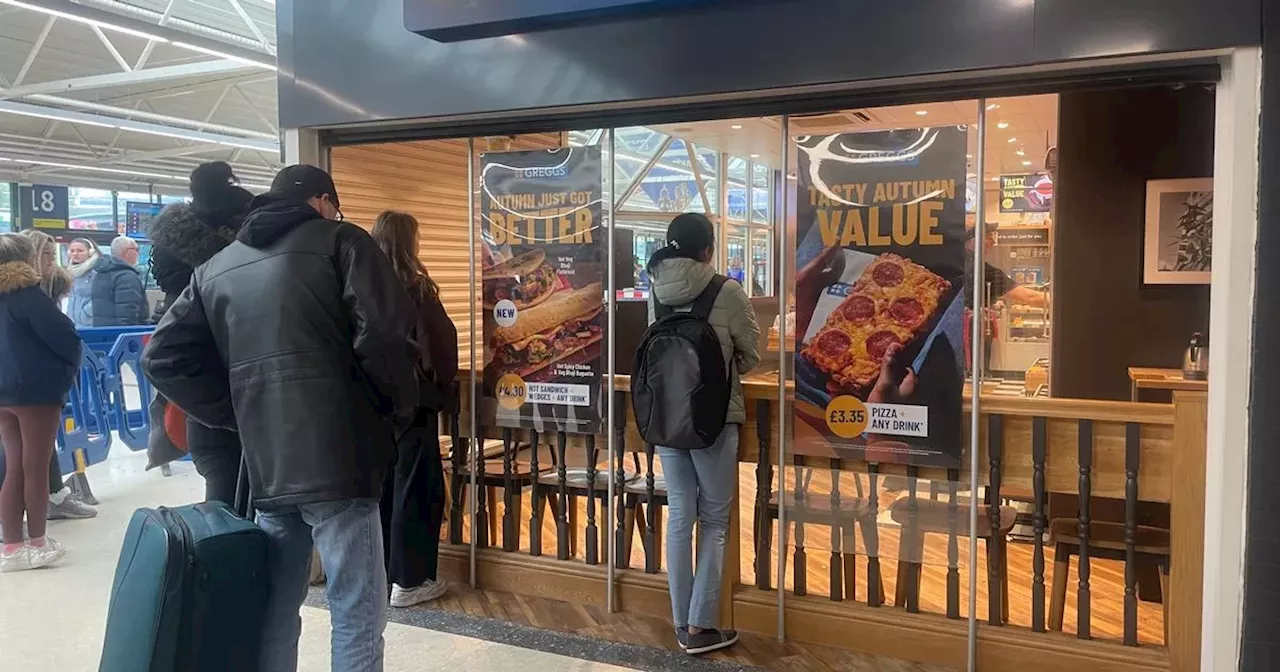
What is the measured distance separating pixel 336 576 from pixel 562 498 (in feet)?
5.03

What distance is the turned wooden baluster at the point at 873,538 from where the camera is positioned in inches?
125

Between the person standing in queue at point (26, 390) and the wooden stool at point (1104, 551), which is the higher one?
the person standing in queue at point (26, 390)

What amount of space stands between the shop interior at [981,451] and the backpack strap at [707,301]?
281 mm

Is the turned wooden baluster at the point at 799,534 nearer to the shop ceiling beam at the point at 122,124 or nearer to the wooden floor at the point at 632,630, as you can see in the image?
the wooden floor at the point at 632,630

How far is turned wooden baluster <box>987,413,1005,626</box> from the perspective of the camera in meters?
3.00

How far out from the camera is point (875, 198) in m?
3.05

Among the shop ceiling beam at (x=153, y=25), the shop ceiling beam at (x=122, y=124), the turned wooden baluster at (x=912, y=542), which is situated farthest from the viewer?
the shop ceiling beam at (x=122, y=124)

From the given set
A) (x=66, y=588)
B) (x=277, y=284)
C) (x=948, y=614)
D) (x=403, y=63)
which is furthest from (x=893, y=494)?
(x=66, y=588)

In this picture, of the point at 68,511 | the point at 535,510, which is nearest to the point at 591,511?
the point at 535,510

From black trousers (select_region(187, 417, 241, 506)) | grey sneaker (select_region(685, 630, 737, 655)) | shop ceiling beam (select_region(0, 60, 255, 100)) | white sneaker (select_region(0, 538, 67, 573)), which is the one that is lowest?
grey sneaker (select_region(685, 630, 737, 655))

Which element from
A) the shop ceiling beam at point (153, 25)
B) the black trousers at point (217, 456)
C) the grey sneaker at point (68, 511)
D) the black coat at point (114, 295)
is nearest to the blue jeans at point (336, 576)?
the black trousers at point (217, 456)

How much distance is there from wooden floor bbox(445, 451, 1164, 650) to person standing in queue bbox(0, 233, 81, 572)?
192 centimetres

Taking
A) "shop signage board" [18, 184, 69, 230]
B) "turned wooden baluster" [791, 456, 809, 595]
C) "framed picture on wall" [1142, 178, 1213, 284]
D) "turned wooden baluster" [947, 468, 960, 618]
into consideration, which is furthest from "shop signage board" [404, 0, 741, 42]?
"shop signage board" [18, 184, 69, 230]

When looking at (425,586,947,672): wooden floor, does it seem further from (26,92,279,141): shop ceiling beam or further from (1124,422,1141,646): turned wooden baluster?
(26,92,279,141): shop ceiling beam
